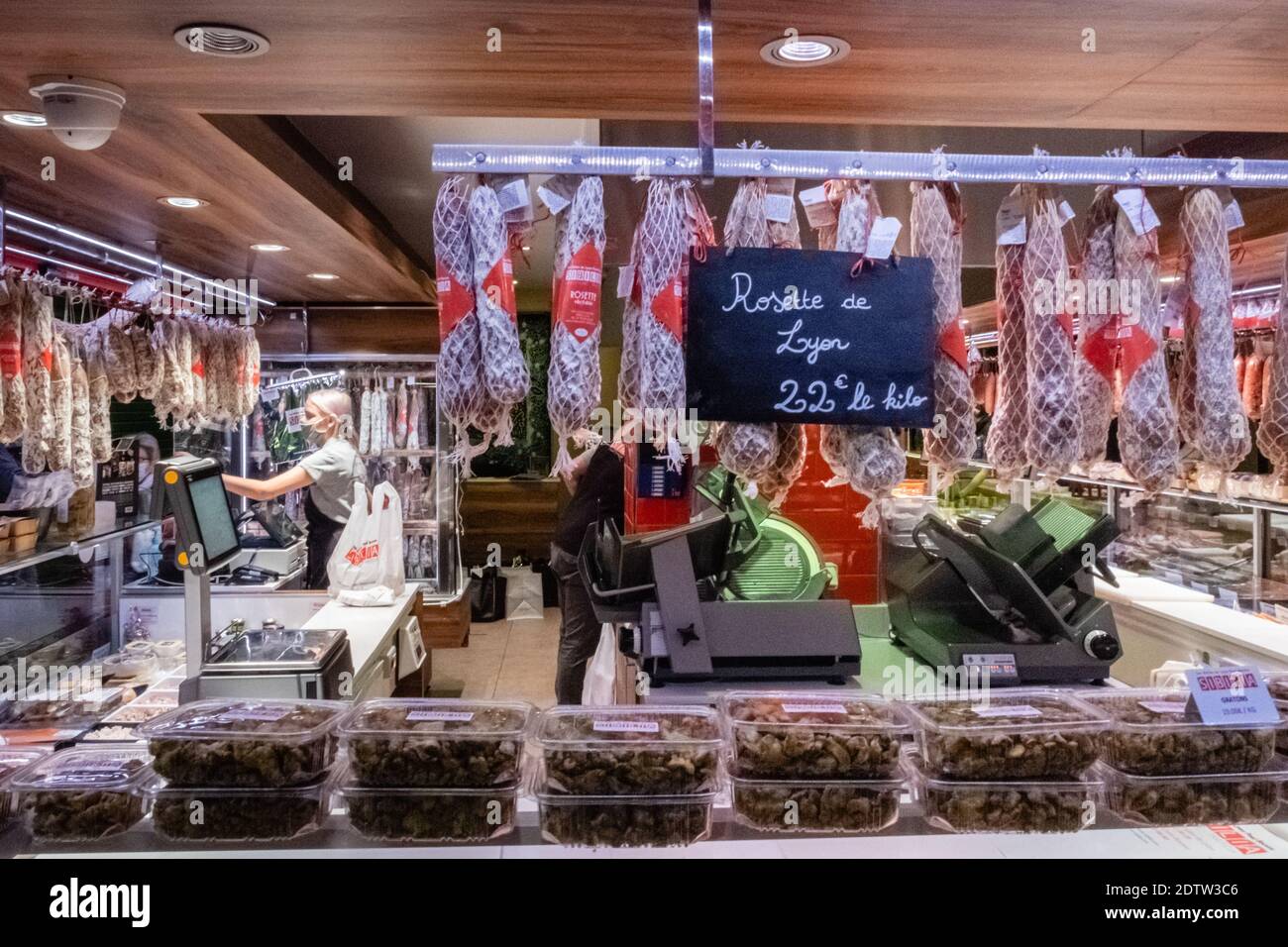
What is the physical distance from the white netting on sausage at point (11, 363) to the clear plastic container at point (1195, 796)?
3276 millimetres

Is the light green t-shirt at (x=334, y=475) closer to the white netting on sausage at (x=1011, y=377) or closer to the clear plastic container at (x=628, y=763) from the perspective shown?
the clear plastic container at (x=628, y=763)

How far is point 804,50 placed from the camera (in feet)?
5.30

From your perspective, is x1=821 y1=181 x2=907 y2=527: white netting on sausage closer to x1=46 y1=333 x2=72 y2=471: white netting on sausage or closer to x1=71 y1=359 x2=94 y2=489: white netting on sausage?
x1=46 y1=333 x2=72 y2=471: white netting on sausage

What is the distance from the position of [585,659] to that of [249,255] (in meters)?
2.55

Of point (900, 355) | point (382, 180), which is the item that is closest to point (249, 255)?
point (382, 180)

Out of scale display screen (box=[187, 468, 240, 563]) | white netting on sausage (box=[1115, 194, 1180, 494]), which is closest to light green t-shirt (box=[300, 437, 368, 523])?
scale display screen (box=[187, 468, 240, 563])

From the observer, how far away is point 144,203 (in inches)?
118

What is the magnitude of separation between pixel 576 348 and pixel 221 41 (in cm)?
86

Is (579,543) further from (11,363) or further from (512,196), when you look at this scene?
(512,196)

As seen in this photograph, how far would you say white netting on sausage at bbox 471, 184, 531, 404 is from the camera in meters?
1.54

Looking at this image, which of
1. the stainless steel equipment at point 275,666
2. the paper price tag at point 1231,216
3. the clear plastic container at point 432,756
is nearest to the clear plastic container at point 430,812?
the clear plastic container at point 432,756

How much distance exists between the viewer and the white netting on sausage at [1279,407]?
1.63 metres

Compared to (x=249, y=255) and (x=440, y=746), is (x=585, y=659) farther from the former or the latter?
(x=440, y=746)

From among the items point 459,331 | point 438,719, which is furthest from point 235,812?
point 459,331
